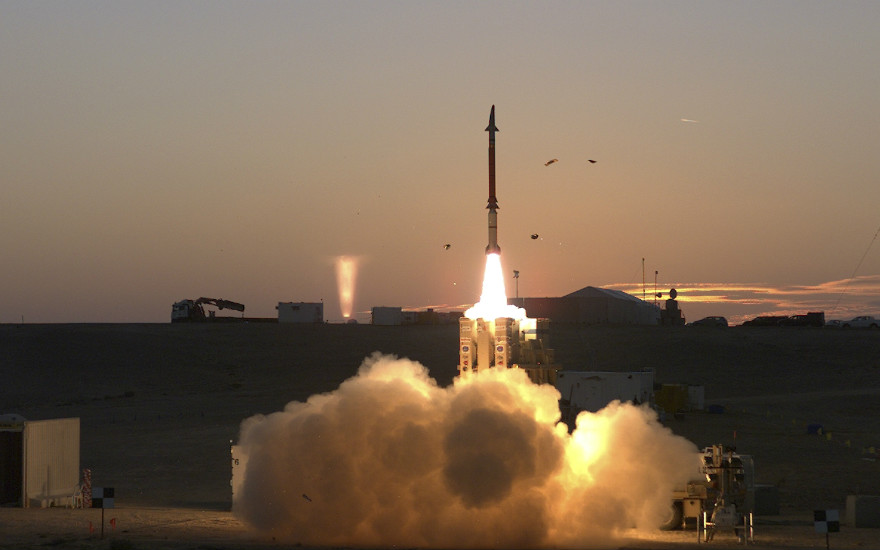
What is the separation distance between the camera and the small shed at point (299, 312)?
382ft

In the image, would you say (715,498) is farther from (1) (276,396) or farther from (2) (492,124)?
(1) (276,396)

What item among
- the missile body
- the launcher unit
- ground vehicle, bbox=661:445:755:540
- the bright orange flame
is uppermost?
the missile body

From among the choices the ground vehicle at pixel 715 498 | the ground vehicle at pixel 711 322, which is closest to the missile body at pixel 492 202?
the ground vehicle at pixel 715 498

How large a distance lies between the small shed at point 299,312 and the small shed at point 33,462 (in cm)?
7537

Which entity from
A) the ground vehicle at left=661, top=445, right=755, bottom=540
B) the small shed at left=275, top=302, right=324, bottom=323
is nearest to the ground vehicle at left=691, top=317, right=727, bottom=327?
the small shed at left=275, top=302, right=324, bottom=323

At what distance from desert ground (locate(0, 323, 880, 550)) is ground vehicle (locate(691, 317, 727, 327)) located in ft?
24.8

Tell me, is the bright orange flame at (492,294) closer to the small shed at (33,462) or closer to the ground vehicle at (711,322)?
the small shed at (33,462)

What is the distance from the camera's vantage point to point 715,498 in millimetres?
34469

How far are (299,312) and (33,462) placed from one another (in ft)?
253

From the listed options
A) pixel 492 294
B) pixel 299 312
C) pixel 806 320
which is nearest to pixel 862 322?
pixel 806 320

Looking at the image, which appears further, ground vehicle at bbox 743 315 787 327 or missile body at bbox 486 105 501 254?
ground vehicle at bbox 743 315 787 327

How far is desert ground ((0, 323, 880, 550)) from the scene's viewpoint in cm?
3531

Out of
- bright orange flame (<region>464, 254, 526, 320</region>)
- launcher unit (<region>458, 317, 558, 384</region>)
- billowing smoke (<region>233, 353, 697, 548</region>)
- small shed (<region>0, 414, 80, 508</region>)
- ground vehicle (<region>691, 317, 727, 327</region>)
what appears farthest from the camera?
ground vehicle (<region>691, 317, 727, 327</region>)

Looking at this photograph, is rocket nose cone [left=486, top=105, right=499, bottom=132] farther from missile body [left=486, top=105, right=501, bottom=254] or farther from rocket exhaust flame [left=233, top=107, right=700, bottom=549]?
rocket exhaust flame [left=233, top=107, right=700, bottom=549]
